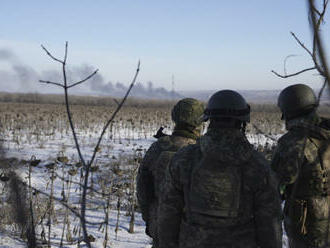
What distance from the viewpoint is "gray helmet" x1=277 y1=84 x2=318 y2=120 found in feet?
9.71

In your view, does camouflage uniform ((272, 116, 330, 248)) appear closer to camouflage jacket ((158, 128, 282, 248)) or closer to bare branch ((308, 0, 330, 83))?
camouflage jacket ((158, 128, 282, 248))

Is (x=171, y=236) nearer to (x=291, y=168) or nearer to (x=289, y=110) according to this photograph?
(x=291, y=168)

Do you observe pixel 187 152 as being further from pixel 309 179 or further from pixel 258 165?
pixel 309 179

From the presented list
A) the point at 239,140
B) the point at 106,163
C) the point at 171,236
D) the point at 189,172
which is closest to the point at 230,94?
the point at 239,140

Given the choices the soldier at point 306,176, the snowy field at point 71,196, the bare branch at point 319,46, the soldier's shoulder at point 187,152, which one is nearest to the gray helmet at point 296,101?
the soldier at point 306,176

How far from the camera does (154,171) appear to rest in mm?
3037

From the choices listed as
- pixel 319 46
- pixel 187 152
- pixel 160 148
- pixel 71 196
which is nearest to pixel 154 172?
pixel 160 148

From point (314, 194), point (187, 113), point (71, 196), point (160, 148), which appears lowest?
point (71, 196)

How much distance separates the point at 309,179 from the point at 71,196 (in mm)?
5722

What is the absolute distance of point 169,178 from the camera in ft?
7.48

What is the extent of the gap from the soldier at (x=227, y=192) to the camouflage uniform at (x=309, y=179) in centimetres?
70

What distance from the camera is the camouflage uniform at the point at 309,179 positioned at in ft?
9.10

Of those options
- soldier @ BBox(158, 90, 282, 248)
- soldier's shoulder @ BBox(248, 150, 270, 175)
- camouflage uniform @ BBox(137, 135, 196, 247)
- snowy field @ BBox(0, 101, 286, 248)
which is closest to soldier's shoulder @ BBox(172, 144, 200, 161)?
soldier @ BBox(158, 90, 282, 248)

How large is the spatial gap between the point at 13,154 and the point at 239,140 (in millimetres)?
1416
